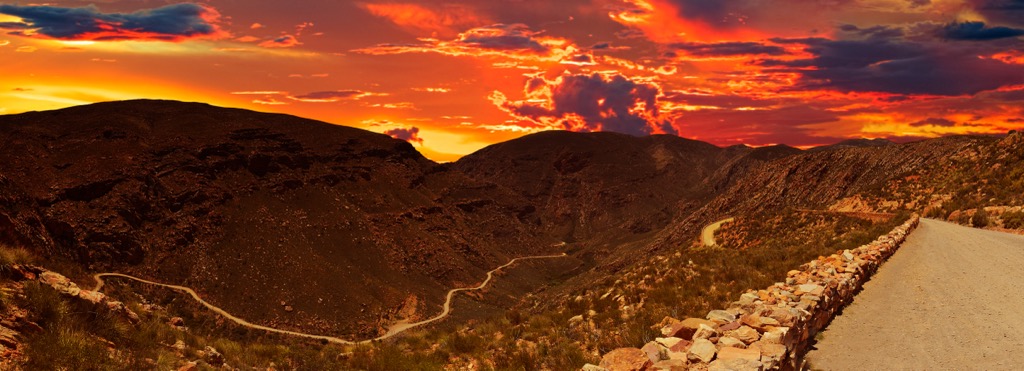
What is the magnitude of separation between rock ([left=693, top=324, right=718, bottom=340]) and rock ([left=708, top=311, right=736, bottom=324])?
865mm

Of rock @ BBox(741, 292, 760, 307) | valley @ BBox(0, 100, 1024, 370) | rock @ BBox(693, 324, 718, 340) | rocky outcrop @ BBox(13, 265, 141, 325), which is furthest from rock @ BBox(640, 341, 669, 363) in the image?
rocky outcrop @ BBox(13, 265, 141, 325)

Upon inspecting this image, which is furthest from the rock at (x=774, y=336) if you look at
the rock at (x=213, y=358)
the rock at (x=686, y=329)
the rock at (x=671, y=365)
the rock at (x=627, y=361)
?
the rock at (x=213, y=358)

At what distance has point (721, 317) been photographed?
9328 mm

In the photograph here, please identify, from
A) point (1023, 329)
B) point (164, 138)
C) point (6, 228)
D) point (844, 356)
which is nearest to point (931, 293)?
point (1023, 329)

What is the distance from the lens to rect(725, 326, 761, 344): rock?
8.13 metres

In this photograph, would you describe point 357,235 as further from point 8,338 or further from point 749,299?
point 749,299

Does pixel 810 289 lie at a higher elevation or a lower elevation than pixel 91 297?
higher

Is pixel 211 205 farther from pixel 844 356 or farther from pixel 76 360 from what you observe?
pixel 844 356

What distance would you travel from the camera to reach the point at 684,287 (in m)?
16.9

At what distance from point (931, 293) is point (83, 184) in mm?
95925

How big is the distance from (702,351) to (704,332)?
3.10 ft

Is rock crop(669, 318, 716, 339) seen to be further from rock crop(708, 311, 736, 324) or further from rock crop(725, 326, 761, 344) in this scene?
rock crop(725, 326, 761, 344)

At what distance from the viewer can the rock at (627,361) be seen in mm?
7229

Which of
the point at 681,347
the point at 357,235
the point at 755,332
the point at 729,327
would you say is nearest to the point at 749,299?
the point at 729,327
